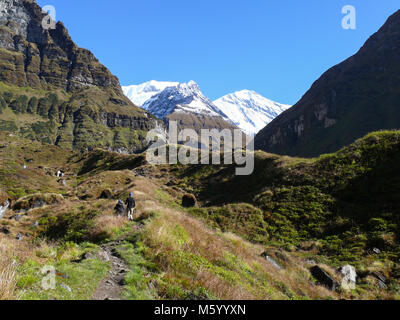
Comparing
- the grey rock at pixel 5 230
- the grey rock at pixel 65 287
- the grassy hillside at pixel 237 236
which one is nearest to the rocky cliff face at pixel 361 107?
the grassy hillside at pixel 237 236

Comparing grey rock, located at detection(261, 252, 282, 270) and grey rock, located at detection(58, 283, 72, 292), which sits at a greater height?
grey rock, located at detection(58, 283, 72, 292)

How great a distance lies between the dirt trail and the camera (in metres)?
6.41

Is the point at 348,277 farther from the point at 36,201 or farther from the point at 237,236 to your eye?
the point at 36,201

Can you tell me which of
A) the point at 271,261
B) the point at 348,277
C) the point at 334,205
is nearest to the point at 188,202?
the point at 334,205

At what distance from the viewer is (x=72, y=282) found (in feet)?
21.4

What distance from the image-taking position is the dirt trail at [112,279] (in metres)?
6.41

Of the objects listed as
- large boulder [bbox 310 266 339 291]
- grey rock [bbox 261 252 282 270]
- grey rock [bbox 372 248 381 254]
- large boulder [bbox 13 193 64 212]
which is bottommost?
large boulder [bbox 310 266 339 291]

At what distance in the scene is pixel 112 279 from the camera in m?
7.59

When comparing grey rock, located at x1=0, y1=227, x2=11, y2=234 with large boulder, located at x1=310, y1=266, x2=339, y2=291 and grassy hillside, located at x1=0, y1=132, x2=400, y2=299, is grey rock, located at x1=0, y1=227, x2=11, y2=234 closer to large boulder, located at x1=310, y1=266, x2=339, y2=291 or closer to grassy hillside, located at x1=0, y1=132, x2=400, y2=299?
grassy hillside, located at x1=0, y1=132, x2=400, y2=299

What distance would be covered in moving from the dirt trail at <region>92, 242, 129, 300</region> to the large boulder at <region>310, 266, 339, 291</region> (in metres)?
11.3

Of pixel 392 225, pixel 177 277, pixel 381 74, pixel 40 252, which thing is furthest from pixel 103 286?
pixel 381 74

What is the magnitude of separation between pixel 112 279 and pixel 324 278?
1201cm

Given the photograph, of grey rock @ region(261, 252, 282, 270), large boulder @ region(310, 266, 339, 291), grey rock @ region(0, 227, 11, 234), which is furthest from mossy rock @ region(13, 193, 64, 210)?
large boulder @ region(310, 266, 339, 291)
